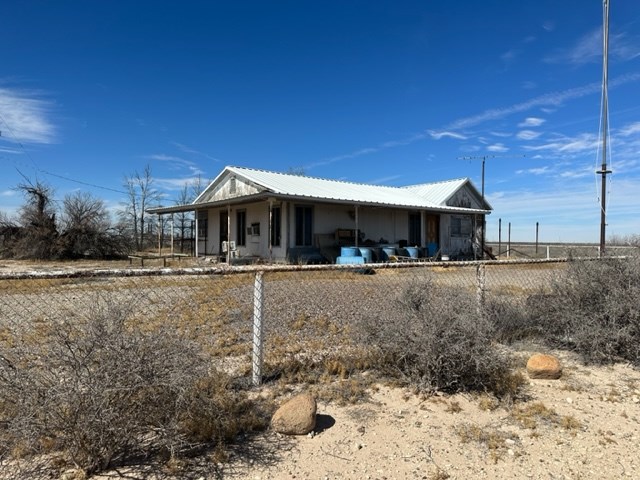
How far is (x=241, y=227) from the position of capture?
1902 cm

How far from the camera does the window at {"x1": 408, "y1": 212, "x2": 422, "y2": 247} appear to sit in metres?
21.3

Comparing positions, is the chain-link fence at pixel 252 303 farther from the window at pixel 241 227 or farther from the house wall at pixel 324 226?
the window at pixel 241 227

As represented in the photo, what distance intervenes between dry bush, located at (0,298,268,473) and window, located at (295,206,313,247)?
14.2m

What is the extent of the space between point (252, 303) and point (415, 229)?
50.3ft

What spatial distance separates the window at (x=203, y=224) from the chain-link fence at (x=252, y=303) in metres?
10.5

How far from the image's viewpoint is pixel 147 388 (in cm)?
251

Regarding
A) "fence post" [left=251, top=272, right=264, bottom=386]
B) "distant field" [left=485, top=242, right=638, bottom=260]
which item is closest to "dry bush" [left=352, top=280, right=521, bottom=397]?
"fence post" [left=251, top=272, right=264, bottom=386]

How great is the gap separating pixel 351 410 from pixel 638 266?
13.4ft

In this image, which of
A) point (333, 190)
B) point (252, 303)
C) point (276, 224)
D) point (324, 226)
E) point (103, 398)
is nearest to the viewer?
point (103, 398)

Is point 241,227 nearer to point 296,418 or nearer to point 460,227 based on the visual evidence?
point 460,227

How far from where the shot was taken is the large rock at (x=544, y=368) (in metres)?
4.10

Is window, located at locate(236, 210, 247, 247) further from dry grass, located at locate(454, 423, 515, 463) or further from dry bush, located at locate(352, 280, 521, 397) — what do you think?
dry grass, located at locate(454, 423, 515, 463)

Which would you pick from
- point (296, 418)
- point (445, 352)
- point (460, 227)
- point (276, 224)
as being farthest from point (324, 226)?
point (296, 418)

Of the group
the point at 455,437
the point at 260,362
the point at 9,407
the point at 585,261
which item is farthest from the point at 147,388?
the point at 585,261
